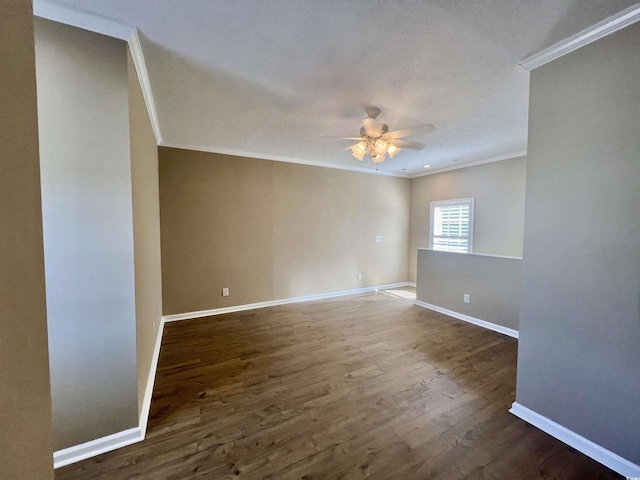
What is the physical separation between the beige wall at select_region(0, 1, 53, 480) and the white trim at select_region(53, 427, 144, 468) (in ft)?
4.43

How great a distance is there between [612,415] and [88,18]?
3.73m

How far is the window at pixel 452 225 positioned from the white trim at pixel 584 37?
3.39 m

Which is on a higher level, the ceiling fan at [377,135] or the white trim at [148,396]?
the ceiling fan at [377,135]

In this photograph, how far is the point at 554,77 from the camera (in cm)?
172

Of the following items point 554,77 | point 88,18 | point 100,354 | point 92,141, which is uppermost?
point 88,18

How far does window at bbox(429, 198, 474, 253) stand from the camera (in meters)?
4.93

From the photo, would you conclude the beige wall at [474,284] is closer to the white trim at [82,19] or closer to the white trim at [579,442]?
the white trim at [579,442]

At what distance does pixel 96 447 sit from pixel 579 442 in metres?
2.97

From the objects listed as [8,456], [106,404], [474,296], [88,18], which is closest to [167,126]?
[88,18]

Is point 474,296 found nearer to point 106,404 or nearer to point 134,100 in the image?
point 106,404

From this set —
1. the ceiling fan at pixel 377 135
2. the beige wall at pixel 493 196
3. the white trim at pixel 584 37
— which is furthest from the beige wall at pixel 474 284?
the white trim at pixel 584 37

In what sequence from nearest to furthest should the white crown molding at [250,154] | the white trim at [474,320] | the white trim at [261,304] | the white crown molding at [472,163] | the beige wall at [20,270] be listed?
the beige wall at [20,270]
the white trim at [474,320]
the white crown molding at [250,154]
the white trim at [261,304]
the white crown molding at [472,163]

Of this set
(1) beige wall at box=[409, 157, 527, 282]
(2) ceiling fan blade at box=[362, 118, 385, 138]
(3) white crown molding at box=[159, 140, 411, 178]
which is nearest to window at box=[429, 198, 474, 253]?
(1) beige wall at box=[409, 157, 527, 282]

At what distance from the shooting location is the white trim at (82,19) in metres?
1.35
